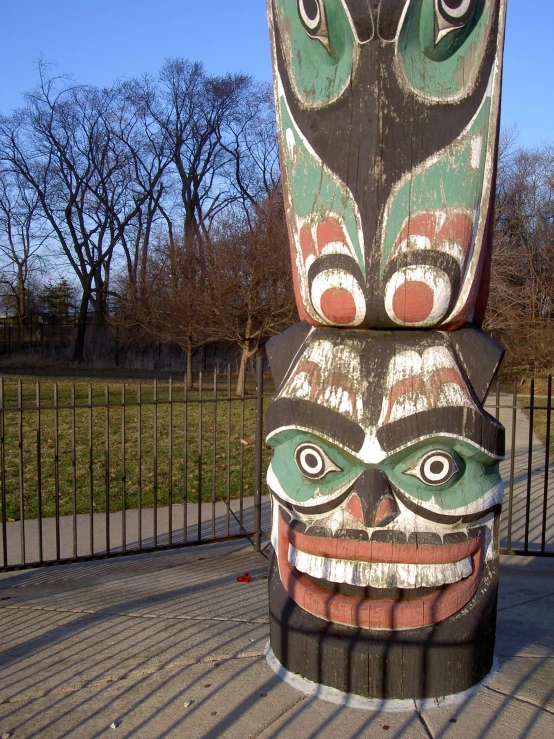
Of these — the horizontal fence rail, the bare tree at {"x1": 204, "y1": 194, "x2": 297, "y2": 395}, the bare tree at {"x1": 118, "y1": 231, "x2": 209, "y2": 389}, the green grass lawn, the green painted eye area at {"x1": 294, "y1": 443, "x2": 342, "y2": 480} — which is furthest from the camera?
the bare tree at {"x1": 118, "y1": 231, "x2": 209, "y2": 389}

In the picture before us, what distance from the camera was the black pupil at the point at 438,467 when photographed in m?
3.06

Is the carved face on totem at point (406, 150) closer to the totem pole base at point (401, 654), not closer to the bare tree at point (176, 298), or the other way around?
the totem pole base at point (401, 654)

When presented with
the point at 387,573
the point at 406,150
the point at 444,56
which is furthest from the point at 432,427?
the point at 444,56

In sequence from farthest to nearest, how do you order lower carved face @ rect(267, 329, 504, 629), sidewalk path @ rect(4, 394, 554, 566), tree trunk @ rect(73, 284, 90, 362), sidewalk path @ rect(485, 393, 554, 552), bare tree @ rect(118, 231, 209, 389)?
Result: tree trunk @ rect(73, 284, 90, 362) → bare tree @ rect(118, 231, 209, 389) → sidewalk path @ rect(485, 393, 554, 552) → sidewalk path @ rect(4, 394, 554, 566) → lower carved face @ rect(267, 329, 504, 629)

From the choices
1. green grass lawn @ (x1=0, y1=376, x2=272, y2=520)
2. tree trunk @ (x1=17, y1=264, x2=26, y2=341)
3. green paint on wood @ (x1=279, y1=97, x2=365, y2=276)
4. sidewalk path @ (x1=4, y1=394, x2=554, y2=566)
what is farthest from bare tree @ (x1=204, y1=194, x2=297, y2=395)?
tree trunk @ (x1=17, y1=264, x2=26, y2=341)

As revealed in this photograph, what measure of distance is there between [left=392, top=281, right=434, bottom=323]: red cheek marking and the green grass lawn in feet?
8.51

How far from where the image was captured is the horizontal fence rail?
18.2ft

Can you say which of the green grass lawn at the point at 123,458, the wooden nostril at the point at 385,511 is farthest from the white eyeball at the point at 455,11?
the green grass lawn at the point at 123,458

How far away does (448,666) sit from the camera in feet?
10.3

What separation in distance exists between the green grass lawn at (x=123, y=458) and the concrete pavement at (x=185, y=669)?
0.94 metres

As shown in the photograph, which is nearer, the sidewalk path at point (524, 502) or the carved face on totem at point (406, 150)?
the carved face on totem at point (406, 150)

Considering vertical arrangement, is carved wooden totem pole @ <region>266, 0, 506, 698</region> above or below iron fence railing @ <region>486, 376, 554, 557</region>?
above

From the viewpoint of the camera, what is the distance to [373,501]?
2992 millimetres

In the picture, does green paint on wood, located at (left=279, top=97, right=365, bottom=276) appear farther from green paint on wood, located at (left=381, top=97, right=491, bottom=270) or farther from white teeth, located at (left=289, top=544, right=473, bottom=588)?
white teeth, located at (left=289, top=544, right=473, bottom=588)
